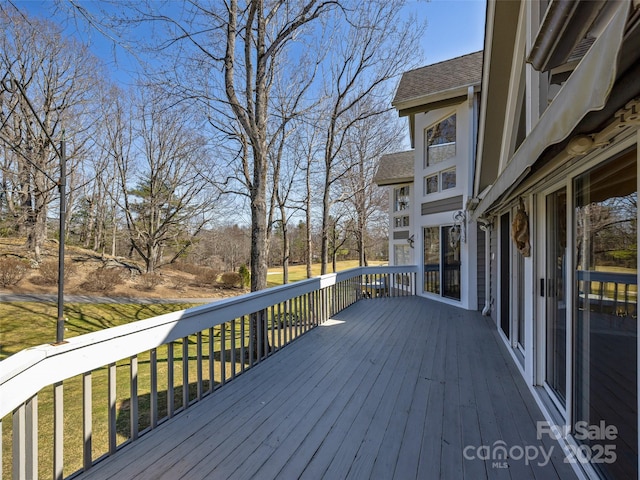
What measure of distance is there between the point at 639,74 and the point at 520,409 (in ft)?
8.60

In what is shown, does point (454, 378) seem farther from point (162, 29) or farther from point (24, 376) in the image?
point (162, 29)

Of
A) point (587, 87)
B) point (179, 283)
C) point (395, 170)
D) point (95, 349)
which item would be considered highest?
point (395, 170)

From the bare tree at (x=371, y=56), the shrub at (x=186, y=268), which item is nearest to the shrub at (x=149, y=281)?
Result: the shrub at (x=186, y=268)

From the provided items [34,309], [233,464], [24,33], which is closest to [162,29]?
[233,464]

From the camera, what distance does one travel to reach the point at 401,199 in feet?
46.2

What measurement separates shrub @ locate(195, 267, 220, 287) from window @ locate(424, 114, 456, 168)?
1210cm

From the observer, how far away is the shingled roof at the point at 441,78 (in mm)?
7191

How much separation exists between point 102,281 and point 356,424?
13.6 metres

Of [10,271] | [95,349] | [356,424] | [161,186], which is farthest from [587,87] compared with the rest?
[161,186]

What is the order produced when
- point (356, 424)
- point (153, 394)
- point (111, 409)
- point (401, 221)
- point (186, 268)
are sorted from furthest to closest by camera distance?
point (186, 268), point (401, 221), point (356, 424), point (153, 394), point (111, 409)

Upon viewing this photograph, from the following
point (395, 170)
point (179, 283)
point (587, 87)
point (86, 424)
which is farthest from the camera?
point (179, 283)

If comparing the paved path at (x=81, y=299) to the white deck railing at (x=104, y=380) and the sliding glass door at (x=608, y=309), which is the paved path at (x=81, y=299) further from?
the sliding glass door at (x=608, y=309)

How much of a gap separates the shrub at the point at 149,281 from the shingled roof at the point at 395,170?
1035 cm

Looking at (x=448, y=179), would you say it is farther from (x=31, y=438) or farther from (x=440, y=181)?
(x=31, y=438)
